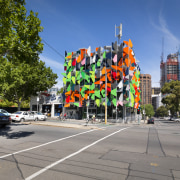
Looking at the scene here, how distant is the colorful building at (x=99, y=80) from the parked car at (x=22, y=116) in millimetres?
12284

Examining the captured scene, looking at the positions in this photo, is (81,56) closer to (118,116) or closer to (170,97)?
(118,116)

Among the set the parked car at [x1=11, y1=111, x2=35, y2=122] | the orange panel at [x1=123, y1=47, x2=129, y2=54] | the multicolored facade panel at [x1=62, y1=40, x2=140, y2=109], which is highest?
the orange panel at [x1=123, y1=47, x2=129, y2=54]

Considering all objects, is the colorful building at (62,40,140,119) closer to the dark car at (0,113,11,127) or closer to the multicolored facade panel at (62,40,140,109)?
the multicolored facade panel at (62,40,140,109)

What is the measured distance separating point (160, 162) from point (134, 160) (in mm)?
960

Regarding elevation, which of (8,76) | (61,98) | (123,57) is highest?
(123,57)

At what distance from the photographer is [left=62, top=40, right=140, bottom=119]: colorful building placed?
3556cm

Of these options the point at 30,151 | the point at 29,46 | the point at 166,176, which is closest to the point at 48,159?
the point at 30,151

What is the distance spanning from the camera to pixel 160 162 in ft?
21.3

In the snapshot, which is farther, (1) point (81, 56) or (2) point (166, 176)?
(1) point (81, 56)

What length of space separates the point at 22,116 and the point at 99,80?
737 inches

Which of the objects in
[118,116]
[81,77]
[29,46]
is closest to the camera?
[29,46]

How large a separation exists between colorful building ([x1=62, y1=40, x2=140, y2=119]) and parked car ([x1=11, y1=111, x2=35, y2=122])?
1228cm

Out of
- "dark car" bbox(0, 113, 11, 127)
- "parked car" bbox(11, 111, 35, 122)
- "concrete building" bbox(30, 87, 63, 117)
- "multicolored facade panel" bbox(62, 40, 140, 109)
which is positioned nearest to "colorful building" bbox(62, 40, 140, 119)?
"multicolored facade panel" bbox(62, 40, 140, 109)

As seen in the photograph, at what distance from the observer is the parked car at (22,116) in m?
23.4
